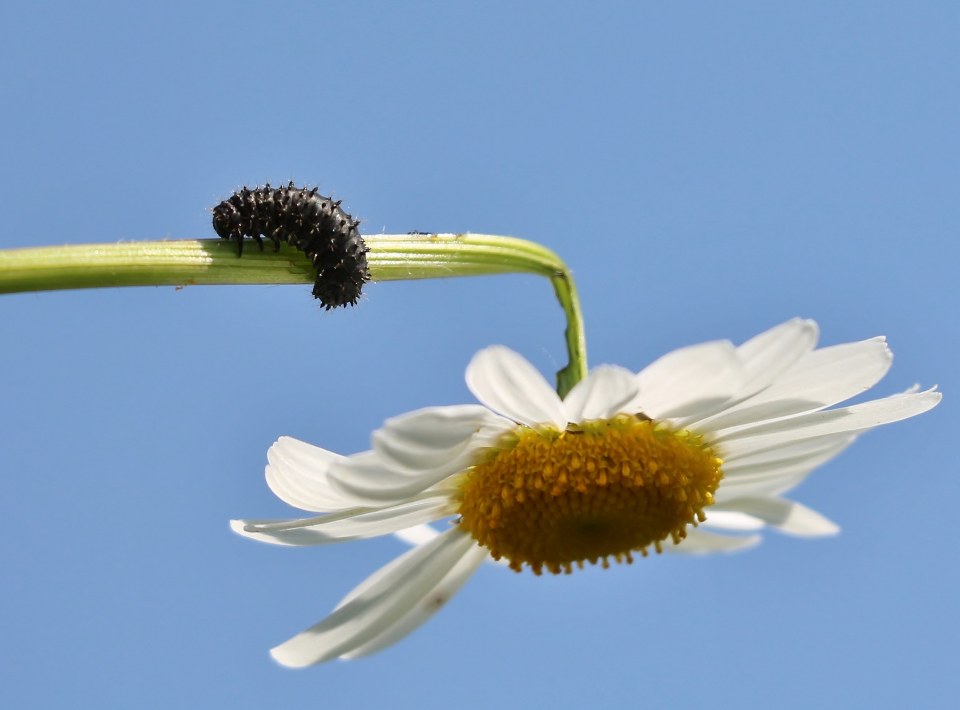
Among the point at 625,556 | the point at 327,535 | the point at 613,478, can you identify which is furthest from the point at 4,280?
the point at 625,556

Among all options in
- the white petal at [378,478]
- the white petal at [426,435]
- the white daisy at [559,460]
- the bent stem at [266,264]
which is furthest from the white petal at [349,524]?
the bent stem at [266,264]

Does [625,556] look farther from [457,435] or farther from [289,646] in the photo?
[289,646]

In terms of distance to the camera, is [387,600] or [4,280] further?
[387,600]

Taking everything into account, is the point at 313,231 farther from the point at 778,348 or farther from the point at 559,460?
the point at 778,348

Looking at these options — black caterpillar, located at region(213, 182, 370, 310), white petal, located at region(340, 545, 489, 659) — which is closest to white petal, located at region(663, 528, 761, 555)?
white petal, located at region(340, 545, 489, 659)

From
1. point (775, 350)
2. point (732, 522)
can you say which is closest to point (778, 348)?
point (775, 350)

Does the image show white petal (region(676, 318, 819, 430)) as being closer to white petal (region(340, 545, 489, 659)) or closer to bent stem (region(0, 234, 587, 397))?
bent stem (region(0, 234, 587, 397))
